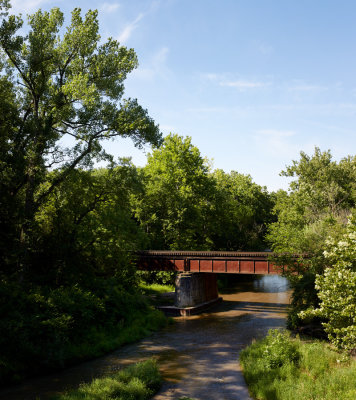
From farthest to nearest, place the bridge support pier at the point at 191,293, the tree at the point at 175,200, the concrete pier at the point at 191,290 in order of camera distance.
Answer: the tree at the point at 175,200 < the concrete pier at the point at 191,290 < the bridge support pier at the point at 191,293

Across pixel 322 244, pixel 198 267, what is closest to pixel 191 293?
pixel 198 267

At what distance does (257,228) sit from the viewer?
61.8 meters

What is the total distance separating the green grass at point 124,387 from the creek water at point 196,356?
1.81 feet

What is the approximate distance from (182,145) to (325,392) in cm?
3893

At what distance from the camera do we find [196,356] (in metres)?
20.7

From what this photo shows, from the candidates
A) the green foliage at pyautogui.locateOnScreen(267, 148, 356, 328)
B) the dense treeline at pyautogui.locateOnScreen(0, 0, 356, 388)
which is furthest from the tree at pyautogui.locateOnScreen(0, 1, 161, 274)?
the green foliage at pyautogui.locateOnScreen(267, 148, 356, 328)

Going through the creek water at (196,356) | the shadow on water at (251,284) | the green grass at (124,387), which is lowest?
the creek water at (196,356)

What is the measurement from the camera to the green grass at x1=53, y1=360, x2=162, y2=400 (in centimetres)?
1413

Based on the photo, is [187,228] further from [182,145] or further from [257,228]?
[257,228]

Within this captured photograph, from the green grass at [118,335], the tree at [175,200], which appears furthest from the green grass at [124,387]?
the tree at [175,200]

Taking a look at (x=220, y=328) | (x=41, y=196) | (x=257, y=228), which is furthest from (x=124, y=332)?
(x=257, y=228)

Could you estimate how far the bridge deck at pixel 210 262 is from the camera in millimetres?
32134

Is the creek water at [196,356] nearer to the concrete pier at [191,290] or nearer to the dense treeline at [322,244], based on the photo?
the concrete pier at [191,290]

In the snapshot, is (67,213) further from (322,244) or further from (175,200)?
(175,200)
